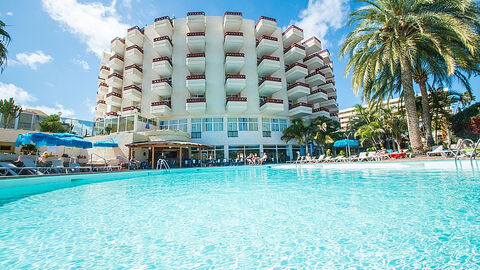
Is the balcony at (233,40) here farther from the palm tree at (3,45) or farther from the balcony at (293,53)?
the palm tree at (3,45)

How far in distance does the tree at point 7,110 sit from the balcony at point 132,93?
14186mm

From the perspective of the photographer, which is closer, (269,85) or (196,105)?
(196,105)

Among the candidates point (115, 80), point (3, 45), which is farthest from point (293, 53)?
point (3, 45)

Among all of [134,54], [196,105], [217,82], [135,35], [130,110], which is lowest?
[196,105]

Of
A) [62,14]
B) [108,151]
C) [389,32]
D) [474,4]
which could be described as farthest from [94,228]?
[108,151]

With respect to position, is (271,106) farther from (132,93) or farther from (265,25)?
(132,93)

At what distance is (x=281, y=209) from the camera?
151 inches

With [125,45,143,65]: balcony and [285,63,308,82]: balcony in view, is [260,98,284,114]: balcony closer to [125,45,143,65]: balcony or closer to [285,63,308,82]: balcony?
[285,63,308,82]: balcony

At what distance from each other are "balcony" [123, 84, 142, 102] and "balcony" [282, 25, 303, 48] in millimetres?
19679

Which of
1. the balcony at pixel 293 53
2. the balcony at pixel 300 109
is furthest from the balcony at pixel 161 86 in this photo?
the balcony at pixel 293 53

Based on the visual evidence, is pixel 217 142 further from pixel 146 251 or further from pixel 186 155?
pixel 146 251

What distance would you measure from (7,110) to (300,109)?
35.0 meters

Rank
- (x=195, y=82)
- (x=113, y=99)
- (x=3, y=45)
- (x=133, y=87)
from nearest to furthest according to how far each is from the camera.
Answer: (x=3, y=45) → (x=195, y=82) → (x=133, y=87) → (x=113, y=99)

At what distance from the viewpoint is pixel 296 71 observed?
25828 mm
